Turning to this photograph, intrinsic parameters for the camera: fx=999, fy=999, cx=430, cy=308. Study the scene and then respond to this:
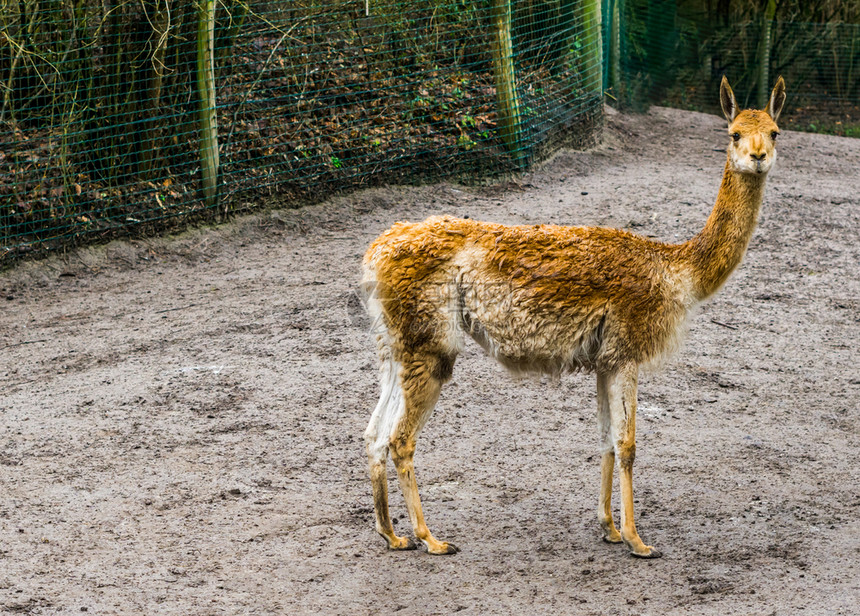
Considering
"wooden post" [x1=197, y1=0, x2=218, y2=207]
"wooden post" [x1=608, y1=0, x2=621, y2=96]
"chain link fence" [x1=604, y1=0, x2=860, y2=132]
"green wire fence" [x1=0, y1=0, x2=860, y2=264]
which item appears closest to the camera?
"green wire fence" [x1=0, y1=0, x2=860, y2=264]

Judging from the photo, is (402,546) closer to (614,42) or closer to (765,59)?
(614,42)

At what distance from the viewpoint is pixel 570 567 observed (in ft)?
14.1

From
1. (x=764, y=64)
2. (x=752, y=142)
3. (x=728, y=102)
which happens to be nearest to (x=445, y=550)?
(x=752, y=142)

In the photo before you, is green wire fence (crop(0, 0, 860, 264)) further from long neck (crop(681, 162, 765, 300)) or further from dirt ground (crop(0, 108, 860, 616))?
long neck (crop(681, 162, 765, 300))

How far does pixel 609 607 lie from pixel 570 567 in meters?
0.40

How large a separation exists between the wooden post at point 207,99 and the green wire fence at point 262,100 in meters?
0.01

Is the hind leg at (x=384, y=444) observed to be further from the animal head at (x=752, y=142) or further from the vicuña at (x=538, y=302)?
the animal head at (x=752, y=142)

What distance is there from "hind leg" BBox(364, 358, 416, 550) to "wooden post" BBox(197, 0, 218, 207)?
17.2ft

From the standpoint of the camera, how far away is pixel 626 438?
4.39 metres

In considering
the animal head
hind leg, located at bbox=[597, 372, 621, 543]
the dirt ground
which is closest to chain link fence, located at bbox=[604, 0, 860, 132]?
the dirt ground

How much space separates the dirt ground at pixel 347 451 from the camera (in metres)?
4.12

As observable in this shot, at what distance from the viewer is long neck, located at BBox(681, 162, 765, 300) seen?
14.6 ft

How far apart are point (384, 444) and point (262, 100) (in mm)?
5665

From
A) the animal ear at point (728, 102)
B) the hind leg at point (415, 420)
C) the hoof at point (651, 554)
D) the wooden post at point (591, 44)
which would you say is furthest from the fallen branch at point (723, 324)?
the wooden post at point (591, 44)
